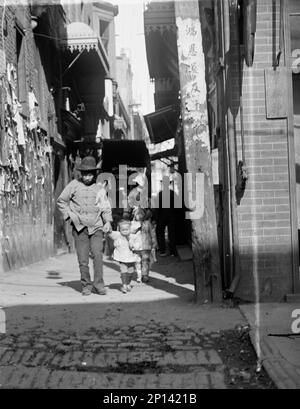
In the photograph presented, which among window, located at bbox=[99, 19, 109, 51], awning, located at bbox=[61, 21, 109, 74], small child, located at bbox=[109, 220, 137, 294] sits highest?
window, located at bbox=[99, 19, 109, 51]

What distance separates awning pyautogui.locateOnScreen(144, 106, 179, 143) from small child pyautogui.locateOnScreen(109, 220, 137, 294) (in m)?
7.97

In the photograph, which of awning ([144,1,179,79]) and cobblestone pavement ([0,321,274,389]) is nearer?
cobblestone pavement ([0,321,274,389])

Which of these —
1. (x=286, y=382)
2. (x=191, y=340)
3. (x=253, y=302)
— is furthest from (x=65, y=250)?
(x=286, y=382)

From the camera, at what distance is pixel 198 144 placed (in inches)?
247

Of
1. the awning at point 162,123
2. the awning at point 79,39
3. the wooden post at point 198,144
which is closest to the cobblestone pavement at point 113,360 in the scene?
the wooden post at point 198,144

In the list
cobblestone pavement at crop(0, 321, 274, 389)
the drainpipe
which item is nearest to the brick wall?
the drainpipe

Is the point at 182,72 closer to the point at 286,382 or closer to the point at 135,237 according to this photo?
the point at 135,237

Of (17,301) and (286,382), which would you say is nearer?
(286,382)

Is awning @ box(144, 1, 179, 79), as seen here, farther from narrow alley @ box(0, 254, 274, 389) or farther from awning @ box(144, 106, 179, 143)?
narrow alley @ box(0, 254, 274, 389)

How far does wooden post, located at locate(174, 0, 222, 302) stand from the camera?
619 cm

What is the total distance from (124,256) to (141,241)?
652 millimetres

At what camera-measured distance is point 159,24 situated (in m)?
12.1

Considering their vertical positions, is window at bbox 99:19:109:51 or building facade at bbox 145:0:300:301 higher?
window at bbox 99:19:109:51

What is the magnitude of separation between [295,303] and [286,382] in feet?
8.39
